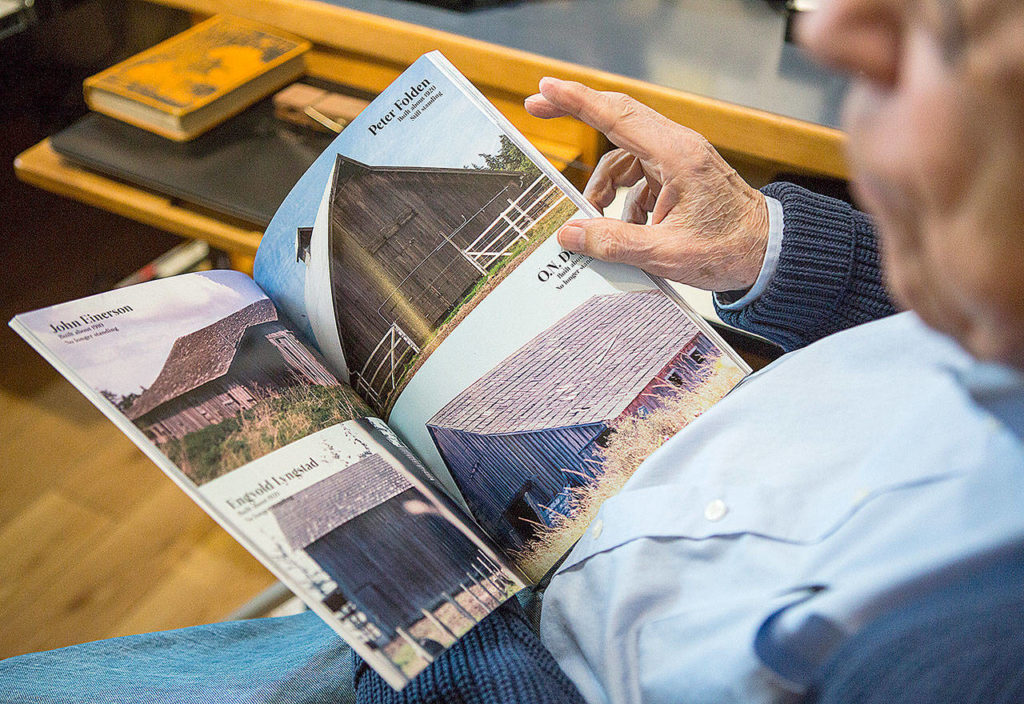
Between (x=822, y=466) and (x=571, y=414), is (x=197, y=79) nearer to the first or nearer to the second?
(x=571, y=414)

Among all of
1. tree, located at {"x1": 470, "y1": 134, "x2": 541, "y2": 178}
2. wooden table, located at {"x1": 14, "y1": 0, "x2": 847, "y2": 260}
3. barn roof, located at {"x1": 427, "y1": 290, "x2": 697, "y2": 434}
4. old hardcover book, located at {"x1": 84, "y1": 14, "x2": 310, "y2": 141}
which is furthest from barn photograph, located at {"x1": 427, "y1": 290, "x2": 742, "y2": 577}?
old hardcover book, located at {"x1": 84, "y1": 14, "x2": 310, "y2": 141}

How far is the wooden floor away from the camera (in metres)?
0.99

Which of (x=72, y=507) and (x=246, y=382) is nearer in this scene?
(x=246, y=382)

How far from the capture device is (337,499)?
430 millimetres

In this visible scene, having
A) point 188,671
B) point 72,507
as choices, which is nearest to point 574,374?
point 188,671

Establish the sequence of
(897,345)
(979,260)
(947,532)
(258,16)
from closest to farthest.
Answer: (979,260)
(947,532)
(897,345)
(258,16)

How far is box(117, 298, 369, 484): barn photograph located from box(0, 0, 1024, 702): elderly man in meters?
0.16

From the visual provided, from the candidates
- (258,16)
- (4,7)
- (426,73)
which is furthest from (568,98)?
(4,7)

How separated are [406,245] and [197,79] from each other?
0.64 m

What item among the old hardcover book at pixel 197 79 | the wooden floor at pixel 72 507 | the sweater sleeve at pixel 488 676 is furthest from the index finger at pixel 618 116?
the wooden floor at pixel 72 507

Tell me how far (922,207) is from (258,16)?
105cm

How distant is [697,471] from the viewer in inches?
18.2

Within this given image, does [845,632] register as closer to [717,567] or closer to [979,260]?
[717,567]

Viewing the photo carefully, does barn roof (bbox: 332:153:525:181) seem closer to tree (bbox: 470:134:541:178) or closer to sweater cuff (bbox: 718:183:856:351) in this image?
tree (bbox: 470:134:541:178)
